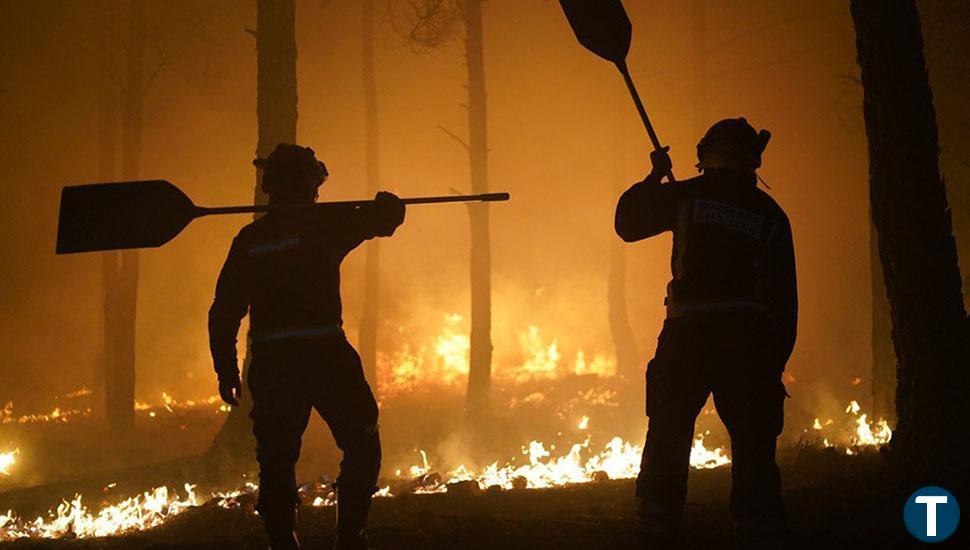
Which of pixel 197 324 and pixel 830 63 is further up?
pixel 830 63

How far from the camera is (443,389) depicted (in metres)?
20.3

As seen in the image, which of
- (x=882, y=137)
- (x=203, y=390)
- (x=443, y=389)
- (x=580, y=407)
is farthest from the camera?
(x=203, y=390)

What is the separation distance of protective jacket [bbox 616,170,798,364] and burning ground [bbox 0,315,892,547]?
1.69m

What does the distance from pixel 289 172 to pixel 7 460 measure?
14.4m

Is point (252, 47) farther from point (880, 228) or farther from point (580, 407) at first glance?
point (880, 228)

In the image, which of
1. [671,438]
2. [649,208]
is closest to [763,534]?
[671,438]

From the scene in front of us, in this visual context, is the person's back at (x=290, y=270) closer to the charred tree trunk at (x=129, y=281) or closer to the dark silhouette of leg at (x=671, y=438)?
the dark silhouette of leg at (x=671, y=438)

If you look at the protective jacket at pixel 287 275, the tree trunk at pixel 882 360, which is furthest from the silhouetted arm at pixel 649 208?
the tree trunk at pixel 882 360

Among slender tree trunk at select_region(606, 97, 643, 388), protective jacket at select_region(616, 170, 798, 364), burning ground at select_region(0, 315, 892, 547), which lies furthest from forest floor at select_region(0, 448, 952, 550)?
slender tree trunk at select_region(606, 97, 643, 388)

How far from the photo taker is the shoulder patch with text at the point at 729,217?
385cm

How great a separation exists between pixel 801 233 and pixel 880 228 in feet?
66.5

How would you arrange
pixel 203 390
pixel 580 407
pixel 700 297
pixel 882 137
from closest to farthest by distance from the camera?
pixel 700 297 < pixel 882 137 < pixel 580 407 < pixel 203 390

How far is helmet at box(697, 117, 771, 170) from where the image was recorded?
13.2ft

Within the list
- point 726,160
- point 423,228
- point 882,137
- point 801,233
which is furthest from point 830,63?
point 726,160
